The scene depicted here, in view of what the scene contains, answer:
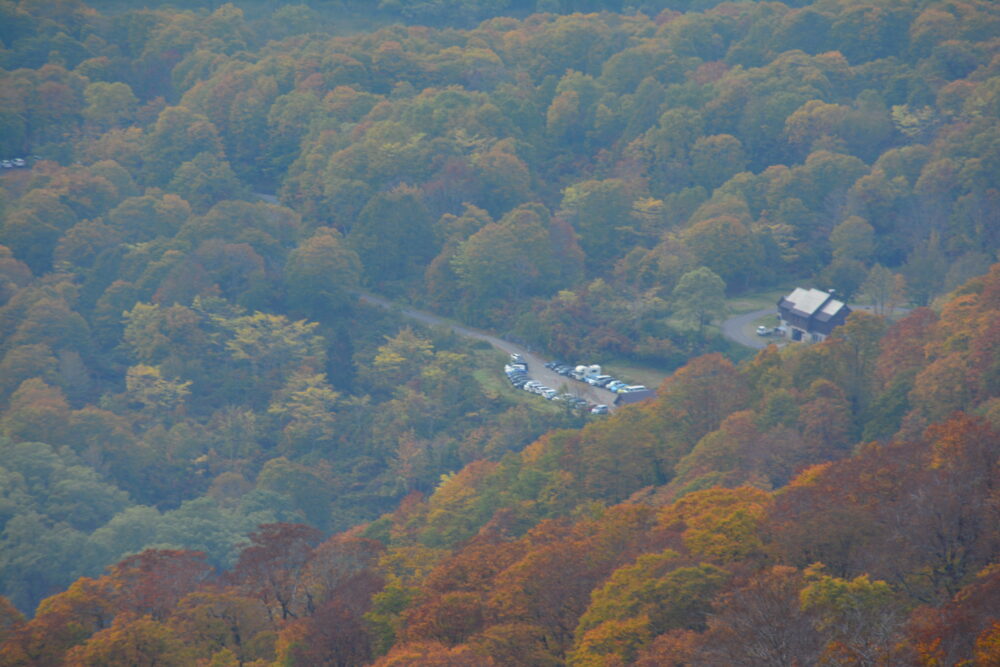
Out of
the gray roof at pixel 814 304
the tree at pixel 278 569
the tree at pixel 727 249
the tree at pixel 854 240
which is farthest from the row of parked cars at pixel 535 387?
the tree at pixel 278 569

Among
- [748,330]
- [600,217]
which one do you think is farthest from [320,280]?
[748,330]

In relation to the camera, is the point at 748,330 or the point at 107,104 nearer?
the point at 748,330

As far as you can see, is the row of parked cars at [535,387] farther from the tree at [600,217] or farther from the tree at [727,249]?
the tree at [727,249]

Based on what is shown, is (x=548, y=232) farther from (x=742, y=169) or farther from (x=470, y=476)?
(x=470, y=476)

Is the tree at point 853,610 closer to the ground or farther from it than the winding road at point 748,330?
farther from it

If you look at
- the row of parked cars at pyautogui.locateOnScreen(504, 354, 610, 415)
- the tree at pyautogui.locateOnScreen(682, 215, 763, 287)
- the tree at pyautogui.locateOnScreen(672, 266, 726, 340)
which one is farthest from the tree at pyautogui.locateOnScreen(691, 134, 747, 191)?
the row of parked cars at pyautogui.locateOnScreen(504, 354, 610, 415)

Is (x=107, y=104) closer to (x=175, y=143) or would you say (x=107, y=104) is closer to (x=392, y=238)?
(x=175, y=143)
